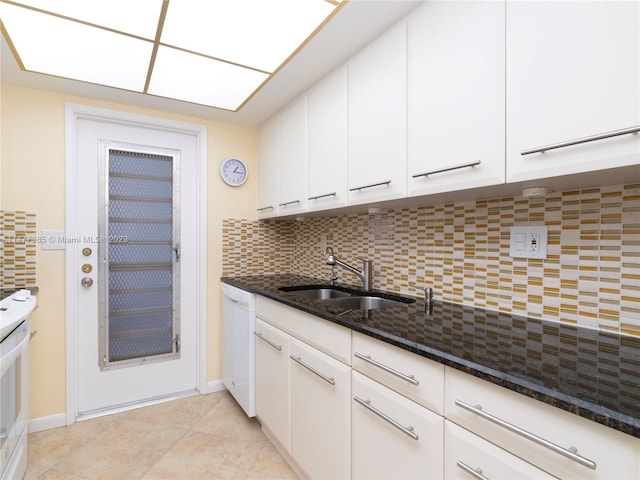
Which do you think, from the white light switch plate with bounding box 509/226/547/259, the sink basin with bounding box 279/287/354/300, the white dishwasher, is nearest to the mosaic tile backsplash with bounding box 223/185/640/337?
the white light switch plate with bounding box 509/226/547/259

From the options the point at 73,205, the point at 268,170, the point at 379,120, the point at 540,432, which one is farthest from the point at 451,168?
the point at 73,205

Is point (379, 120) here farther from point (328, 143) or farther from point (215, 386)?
point (215, 386)

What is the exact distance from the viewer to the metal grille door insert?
7.45 feet

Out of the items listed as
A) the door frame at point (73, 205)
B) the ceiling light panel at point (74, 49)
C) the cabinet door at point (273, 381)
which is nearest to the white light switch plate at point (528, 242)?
the cabinet door at point (273, 381)

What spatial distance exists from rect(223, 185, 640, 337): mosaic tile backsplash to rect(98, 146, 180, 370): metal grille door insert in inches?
52.2

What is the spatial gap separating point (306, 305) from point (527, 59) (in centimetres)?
116

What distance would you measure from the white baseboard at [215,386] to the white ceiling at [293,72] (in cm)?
202

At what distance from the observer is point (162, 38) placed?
1524 mm

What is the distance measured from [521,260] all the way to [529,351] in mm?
509

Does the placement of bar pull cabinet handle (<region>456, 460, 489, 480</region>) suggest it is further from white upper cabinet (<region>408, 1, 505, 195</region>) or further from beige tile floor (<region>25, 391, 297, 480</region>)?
beige tile floor (<region>25, 391, 297, 480</region>)

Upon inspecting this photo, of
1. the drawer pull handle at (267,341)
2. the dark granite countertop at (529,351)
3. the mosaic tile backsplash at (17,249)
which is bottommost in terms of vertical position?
the drawer pull handle at (267,341)

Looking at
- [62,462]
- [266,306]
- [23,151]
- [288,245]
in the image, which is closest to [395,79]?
[266,306]

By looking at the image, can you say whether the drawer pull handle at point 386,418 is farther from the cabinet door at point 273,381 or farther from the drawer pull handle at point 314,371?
the cabinet door at point 273,381

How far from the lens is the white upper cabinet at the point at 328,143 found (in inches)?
66.6
